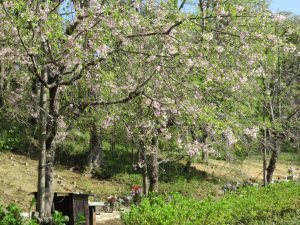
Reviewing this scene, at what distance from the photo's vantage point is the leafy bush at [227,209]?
9023 mm

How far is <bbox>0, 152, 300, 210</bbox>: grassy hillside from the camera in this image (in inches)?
635

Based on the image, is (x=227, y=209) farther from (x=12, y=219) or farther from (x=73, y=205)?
(x=12, y=219)

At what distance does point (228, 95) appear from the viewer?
11.6 metres

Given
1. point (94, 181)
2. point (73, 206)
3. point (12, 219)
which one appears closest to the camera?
point (12, 219)

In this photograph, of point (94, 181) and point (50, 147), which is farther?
point (94, 181)

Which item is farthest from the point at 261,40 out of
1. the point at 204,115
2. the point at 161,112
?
the point at 161,112

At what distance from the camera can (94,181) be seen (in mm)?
20719

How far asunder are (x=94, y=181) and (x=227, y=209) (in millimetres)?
10833

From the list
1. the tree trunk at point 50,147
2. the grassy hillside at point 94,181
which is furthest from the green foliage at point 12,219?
→ the grassy hillside at point 94,181

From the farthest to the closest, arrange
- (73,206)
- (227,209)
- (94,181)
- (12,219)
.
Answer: (94,181)
(227,209)
(73,206)
(12,219)

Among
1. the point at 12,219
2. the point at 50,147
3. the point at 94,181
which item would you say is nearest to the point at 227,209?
the point at 50,147

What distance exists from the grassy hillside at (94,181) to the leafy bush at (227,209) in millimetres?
2068

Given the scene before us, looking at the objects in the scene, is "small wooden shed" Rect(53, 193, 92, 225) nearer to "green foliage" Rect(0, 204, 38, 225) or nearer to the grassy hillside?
"green foliage" Rect(0, 204, 38, 225)

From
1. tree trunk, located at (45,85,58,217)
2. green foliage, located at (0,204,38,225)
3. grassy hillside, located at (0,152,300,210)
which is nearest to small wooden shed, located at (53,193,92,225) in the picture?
tree trunk, located at (45,85,58,217)
